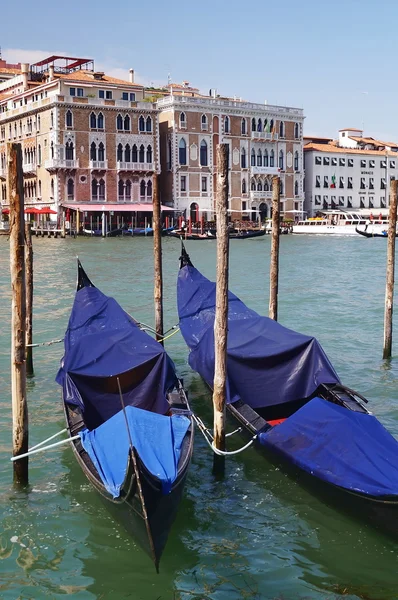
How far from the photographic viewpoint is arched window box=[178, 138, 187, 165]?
3478 cm

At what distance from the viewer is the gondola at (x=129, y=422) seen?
11.3 feet

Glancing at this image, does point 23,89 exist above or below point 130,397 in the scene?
above

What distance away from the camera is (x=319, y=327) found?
10.2 m

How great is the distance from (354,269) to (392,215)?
11481mm

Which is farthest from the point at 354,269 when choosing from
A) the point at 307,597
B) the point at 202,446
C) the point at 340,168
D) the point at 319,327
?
the point at 340,168

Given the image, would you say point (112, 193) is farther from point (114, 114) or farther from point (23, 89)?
point (23, 89)

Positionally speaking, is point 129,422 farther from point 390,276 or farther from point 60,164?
point 60,164

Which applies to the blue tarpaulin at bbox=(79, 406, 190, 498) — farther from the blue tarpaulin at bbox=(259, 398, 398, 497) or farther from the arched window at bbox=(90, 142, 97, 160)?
the arched window at bbox=(90, 142, 97, 160)

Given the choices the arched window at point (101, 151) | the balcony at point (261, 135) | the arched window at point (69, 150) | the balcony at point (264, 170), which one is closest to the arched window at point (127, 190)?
the arched window at point (101, 151)

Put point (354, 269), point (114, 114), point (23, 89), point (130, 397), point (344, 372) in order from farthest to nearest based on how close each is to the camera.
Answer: point (23, 89)
point (114, 114)
point (354, 269)
point (344, 372)
point (130, 397)

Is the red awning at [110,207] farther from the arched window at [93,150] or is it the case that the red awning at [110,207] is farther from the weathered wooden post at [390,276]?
the weathered wooden post at [390,276]

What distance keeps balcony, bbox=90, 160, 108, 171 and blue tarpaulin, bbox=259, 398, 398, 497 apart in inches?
1139

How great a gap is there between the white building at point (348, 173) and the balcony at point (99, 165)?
41.8 ft

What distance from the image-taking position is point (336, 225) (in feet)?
117
